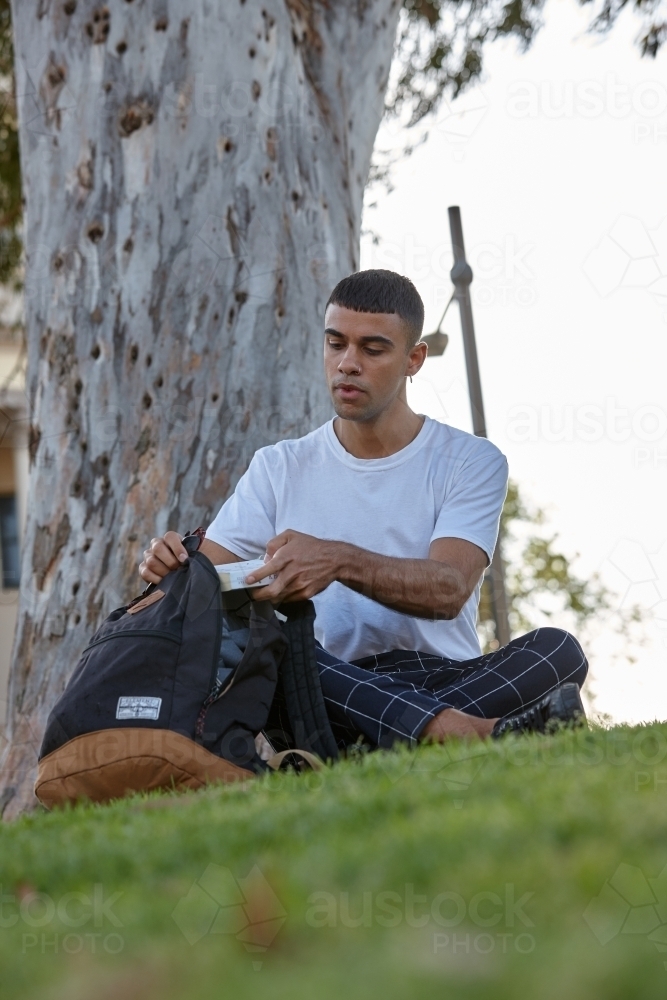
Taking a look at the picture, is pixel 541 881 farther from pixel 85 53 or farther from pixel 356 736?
pixel 85 53

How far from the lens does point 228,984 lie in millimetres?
932

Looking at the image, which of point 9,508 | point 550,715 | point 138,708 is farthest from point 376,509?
point 9,508

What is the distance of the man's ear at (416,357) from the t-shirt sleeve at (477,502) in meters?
0.39

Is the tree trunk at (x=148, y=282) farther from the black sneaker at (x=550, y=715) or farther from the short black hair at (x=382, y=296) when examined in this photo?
the black sneaker at (x=550, y=715)

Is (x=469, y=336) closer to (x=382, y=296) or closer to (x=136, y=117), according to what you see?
(x=136, y=117)

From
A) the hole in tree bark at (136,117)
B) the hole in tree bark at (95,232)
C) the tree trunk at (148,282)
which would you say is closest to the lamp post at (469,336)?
the tree trunk at (148,282)

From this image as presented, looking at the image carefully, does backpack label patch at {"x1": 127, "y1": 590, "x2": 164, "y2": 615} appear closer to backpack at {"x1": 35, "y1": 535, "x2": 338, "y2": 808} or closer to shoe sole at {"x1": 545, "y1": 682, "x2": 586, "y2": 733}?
backpack at {"x1": 35, "y1": 535, "x2": 338, "y2": 808}

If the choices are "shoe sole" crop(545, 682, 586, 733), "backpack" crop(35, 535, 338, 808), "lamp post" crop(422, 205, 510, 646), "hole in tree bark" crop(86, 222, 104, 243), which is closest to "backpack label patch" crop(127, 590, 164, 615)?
"backpack" crop(35, 535, 338, 808)

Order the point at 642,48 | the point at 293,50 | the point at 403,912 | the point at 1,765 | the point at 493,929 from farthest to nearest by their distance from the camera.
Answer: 1. the point at 642,48
2. the point at 293,50
3. the point at 1,765
4. the point at 403,912
5. the point at 493,929

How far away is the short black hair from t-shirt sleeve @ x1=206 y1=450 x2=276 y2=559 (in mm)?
568

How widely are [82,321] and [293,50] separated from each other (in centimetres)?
156

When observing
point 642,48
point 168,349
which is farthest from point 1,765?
point 642,48

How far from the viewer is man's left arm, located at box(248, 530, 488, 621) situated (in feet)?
9.50

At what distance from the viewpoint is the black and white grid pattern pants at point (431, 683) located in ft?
9.39
